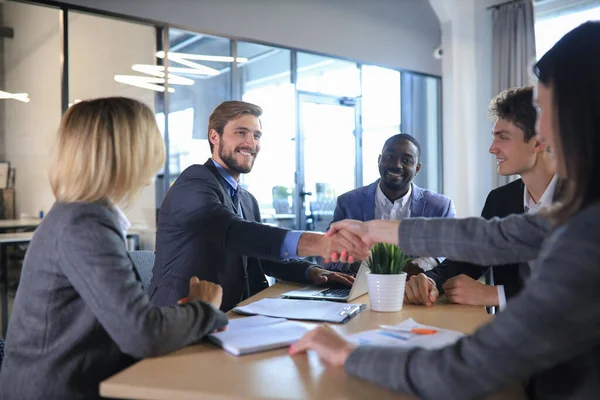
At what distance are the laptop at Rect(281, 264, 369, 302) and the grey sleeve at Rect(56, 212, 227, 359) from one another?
0.67 metres

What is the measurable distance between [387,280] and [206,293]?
21.2 inches

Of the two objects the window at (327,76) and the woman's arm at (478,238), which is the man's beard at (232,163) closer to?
the woman's arm at (478,238)

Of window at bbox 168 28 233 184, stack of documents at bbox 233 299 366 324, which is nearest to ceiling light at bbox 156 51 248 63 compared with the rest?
window at bbox 168 28 233 184

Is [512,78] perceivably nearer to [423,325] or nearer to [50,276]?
[423,325]

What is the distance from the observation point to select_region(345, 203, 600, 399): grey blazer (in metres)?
0.79

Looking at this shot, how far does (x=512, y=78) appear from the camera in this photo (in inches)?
237

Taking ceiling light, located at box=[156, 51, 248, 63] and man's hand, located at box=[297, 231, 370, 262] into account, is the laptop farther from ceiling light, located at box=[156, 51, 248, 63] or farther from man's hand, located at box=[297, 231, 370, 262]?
ceiling light, located at box=[156, 51, 248, 63]

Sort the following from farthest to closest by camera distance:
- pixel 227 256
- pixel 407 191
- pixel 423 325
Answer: pixel 407 191
pixel 227 256
pixel 423 325

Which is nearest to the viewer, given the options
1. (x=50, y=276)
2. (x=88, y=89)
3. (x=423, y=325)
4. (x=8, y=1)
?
(x=50, y=276)

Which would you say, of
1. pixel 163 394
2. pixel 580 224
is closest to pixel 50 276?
pixel 163 394

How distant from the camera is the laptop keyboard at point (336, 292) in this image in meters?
1.89

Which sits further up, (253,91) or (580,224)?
(253,91)

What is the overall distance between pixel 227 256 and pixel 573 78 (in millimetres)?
1512

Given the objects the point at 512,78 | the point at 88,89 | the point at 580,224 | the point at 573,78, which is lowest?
the point at 580,224
